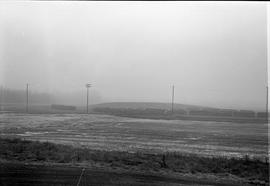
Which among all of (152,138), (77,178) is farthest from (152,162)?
(152,138)

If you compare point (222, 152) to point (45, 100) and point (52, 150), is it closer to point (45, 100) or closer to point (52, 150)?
point (52, 150)

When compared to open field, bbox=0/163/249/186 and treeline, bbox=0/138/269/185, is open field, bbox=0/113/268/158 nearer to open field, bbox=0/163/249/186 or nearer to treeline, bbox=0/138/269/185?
treeline, bbox=0/138/269/185

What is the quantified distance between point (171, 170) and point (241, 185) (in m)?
2.80

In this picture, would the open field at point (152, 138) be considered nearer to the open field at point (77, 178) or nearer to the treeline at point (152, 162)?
the treeline at point (152, 162)

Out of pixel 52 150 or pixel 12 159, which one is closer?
pixel 12 159

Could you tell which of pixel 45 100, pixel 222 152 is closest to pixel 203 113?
pixel 222 152

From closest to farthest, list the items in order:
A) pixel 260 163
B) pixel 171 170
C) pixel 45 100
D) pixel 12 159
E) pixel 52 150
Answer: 1. pixel 171 170
2. pixel 12 159
3. pixel 260 163
4. pixel 52 150
5. pixel 45 100

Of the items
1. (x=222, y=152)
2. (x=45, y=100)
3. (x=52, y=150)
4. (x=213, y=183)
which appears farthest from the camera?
(x=45, y=100)

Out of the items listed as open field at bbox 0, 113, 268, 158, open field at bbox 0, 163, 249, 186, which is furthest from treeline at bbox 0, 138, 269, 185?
open field at bbox 0, 113, 268, 158

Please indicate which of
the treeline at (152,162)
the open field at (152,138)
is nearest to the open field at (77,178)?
the treeline at (152,162)

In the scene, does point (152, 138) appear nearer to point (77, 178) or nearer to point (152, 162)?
point (152, 162)

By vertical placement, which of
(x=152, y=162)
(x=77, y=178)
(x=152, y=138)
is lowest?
(x=152, y=138)

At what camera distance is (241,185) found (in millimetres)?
9789

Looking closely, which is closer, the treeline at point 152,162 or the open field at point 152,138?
the treeline at point 152,162
